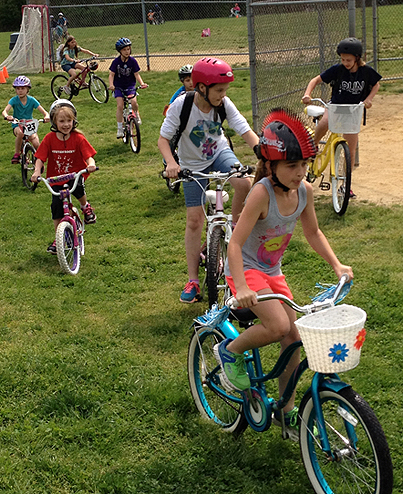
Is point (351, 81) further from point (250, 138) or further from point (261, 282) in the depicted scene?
point (261, 282)

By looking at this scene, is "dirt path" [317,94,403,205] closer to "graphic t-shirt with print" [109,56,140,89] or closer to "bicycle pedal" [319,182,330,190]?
"bicycle pedal" [319,182,330,190]

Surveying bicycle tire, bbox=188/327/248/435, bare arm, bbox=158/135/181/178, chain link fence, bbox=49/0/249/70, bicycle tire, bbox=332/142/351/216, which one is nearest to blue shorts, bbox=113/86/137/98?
bicycle tire, bbox=332/142/351/216

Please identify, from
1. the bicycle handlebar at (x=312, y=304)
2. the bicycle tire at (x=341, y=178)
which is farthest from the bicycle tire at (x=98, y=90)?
the bicycle handlebar at (x=312, y=304)

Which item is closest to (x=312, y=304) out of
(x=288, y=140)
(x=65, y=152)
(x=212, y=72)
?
(x=288, y=140)

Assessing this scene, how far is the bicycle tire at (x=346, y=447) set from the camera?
3059 millimetres

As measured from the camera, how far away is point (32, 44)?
70.7ft

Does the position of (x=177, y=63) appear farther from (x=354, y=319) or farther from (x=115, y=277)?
(x=354, y=319)

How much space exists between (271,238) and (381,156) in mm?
7596

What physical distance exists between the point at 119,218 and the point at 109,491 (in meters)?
5.73

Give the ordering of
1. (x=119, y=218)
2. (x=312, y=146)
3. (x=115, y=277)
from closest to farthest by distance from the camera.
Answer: (x=312, y=146), (x=115, y=277), (x=119, y=218)

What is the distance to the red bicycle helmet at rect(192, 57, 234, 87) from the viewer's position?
5340mm

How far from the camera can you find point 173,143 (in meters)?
6.10

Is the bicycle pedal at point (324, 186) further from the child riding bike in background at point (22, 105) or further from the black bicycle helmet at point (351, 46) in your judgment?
the child riding bike in background at point (22, 105)

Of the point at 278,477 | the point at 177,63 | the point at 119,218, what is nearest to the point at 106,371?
the point at 278,477
